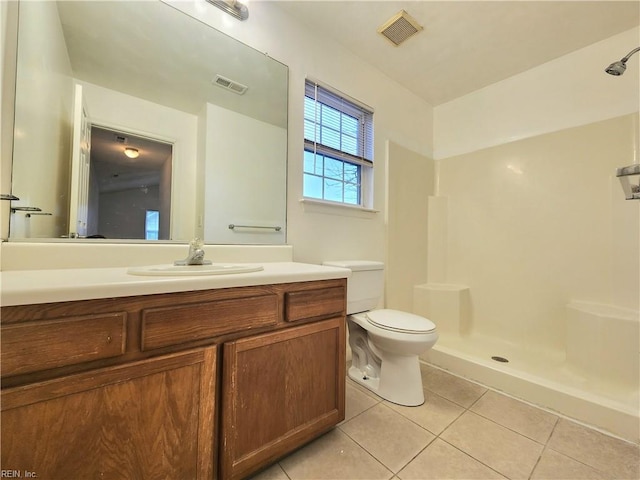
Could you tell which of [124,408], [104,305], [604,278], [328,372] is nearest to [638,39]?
[604,278]

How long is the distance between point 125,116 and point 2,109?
1.26 ft

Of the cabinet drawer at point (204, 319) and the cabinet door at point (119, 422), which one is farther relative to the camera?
the cabinet drawer at point (204, 319)

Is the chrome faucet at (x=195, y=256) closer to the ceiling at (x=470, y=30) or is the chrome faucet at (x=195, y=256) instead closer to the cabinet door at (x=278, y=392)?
the cabinet door at (x=278, y=392)

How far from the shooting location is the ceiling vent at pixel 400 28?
66.7 inches

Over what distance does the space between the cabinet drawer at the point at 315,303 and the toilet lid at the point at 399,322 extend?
1.33ft

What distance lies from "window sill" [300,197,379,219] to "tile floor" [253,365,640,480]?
1.22 meters

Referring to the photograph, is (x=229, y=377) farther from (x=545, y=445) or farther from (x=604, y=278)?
(x=604, y=278)

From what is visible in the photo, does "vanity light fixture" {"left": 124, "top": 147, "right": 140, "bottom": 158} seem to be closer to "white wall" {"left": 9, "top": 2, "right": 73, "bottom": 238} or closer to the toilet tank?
"white wall" {"left": 9, "top": 2, "right": 73, "bottom": 238}

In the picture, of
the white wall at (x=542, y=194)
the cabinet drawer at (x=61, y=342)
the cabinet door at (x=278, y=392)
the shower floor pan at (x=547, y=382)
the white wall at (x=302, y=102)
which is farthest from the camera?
the white wall at (x=542, y=194)

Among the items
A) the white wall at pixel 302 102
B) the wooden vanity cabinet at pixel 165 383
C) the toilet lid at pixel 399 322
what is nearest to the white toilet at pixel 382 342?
the toilet lid at pixel 399 322

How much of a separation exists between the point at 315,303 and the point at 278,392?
37cm

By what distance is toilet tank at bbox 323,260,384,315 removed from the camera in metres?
1.69

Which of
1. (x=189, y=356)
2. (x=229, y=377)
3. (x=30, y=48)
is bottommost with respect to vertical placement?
(x=229, y=377)

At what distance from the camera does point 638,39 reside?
1.74 meters
